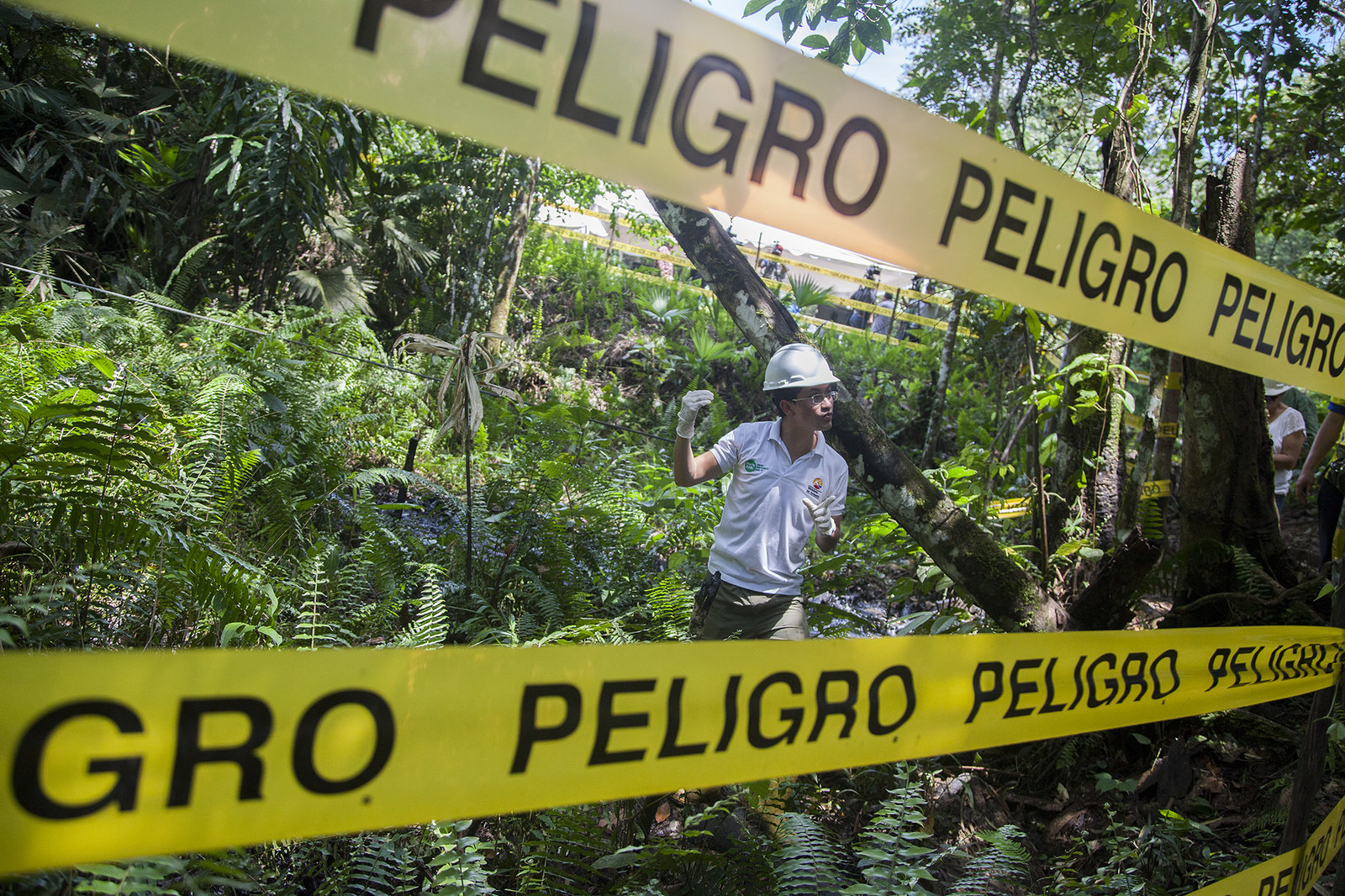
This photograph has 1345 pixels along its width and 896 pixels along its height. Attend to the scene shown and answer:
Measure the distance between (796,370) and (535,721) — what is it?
270cm

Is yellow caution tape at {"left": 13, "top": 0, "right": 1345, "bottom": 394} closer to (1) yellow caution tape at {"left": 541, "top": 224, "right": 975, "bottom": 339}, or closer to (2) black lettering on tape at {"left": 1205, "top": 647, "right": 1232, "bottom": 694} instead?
(2) black lettering on tape at {"left": 1205, "top": 647, "right": 1232, "bottom": 694}

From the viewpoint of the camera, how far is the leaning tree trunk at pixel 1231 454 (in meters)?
3.90

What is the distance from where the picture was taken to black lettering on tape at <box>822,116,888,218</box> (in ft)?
3.54

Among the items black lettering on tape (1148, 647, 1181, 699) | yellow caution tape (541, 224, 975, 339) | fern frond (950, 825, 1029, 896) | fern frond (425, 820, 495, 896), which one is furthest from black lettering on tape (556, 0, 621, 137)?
yellow caution tape (541, 224, 975, 339)

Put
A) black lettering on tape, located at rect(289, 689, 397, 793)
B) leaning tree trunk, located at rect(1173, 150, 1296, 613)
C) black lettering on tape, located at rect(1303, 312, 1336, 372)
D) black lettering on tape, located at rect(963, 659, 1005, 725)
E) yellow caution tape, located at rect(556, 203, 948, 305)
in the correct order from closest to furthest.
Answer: black lettering on tape, located at rect(289, 689, 397, 793)
black lettering on tape, located at rect(963, 659, 1005, 725)
black lettering on tape, located at rect(1303, 312, 1336, 372)
leaning tree trunk, located at rect(1173, 150, 1296, 613)
yellow caution tape, located at rect(556, 203, 948, 305)

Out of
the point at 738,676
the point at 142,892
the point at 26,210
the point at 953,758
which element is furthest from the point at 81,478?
the point at 26,210

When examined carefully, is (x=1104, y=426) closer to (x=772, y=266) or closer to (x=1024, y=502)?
(x=1024, y=502)

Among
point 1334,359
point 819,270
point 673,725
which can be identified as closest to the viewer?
point 673,725

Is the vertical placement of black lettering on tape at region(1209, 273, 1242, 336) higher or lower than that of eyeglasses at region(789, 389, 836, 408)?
higher

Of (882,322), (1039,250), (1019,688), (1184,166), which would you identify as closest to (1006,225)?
(1039,250)

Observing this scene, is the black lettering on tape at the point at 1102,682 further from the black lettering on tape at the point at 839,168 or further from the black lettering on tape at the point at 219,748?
the black lettering on tape at the point at 219,748

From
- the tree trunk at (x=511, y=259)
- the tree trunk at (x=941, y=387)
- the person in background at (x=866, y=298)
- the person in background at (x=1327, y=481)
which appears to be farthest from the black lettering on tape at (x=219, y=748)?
the person in background at (x=866, y=298)

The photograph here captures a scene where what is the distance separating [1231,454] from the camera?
3.93 metres

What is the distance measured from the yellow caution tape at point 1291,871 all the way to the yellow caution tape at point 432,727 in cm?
79
